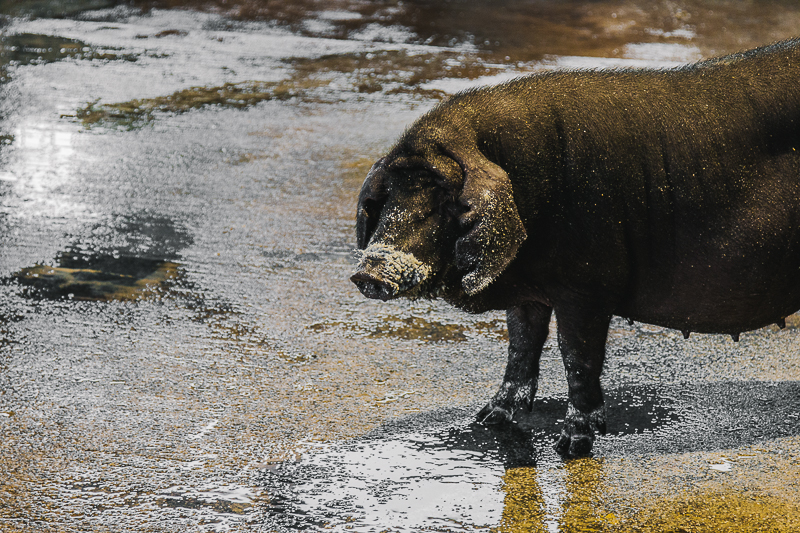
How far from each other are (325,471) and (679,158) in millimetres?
1794

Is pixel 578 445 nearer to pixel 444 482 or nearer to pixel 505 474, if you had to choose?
pixel 505 474

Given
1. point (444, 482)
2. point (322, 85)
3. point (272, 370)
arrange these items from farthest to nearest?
point (322, 85)
point (272, 370)
point (444, 482)

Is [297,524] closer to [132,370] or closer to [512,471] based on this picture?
[512,471]

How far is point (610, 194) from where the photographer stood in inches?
139

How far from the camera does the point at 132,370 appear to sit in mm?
4586

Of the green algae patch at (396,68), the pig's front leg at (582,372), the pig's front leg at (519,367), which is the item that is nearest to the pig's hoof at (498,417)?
the pig's front leg at (519,367)

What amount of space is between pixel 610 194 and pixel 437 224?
0.66 m

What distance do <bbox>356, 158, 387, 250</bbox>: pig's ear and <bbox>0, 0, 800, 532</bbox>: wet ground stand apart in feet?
2.99

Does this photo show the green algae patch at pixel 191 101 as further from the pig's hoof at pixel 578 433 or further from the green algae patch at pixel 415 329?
the pig's hoof at pixel 578 433

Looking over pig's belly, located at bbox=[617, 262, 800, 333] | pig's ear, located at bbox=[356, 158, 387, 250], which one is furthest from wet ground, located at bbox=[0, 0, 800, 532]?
pig's ear, located at bbox=[356, 158, 387, 250]

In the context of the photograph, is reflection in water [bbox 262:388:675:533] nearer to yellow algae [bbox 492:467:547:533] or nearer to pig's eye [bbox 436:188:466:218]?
yellow algae [bbox 492:467:547:533]

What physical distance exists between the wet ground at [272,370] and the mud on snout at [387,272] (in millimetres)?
807

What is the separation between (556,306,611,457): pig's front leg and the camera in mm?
3672

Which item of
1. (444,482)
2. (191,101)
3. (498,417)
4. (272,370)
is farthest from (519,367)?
(191,101)
